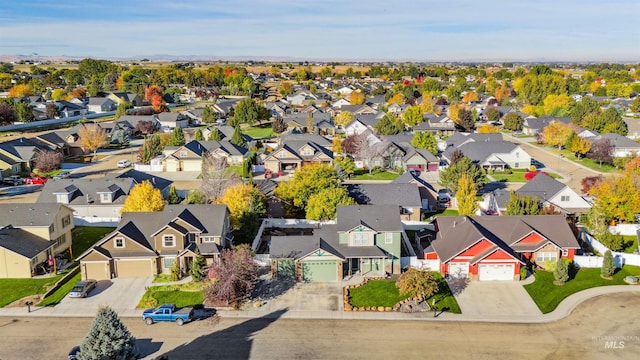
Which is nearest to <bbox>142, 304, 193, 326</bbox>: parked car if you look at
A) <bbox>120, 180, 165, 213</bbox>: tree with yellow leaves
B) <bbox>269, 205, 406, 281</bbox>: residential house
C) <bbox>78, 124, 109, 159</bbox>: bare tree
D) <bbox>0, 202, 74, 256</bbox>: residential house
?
<bbox>269, 205, 406, 281</bbox>: residential house

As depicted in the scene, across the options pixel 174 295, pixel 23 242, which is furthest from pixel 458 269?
pixel 23 242

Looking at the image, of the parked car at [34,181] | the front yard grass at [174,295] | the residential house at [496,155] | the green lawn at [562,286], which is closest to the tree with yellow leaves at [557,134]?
the residential house at [496,155]

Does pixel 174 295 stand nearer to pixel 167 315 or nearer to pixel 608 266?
pixel 167 315

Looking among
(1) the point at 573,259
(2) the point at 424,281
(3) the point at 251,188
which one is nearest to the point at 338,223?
(2) the point at 424,281

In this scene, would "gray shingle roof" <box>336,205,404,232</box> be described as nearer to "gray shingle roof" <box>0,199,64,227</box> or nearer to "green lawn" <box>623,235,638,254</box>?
"green lawn" <box>623,235,638,254</box>

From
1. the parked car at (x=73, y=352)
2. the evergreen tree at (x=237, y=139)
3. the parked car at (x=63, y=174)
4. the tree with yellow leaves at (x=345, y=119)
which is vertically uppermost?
the tree with yellow leaves at (x=345, y=119)

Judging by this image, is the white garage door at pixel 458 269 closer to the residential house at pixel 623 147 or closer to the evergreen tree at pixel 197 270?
the evergreen tree at pixel 197 270
